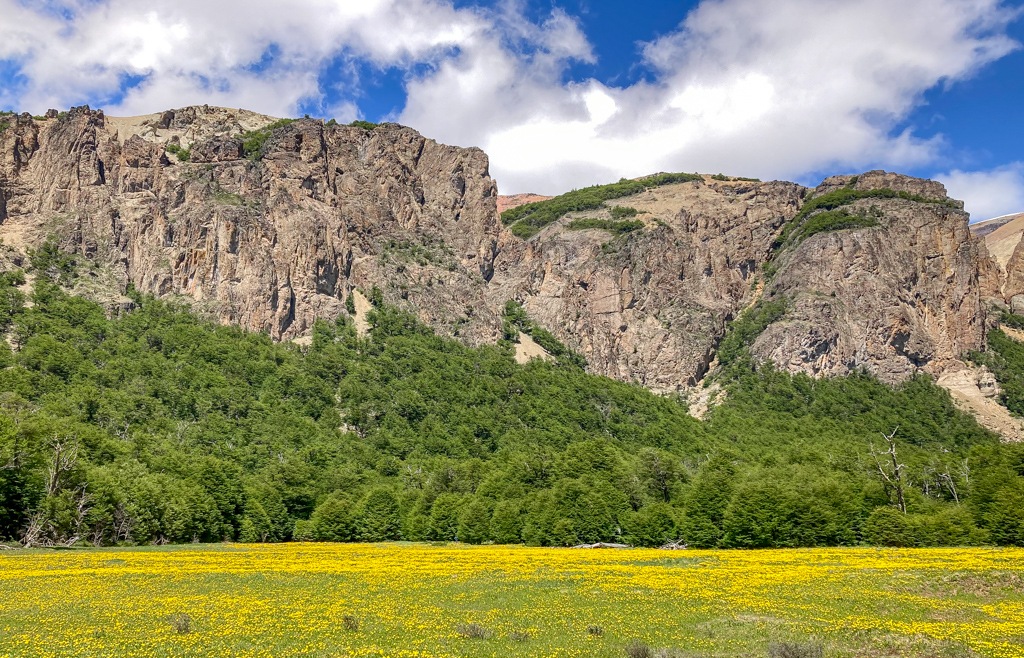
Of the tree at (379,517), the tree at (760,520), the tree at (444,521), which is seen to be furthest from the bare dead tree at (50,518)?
the tree at (760,520)

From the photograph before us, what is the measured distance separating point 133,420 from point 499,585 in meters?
127

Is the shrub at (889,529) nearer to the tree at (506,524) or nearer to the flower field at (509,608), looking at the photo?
the flower field at (509,608)

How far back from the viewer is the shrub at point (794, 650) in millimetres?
23641

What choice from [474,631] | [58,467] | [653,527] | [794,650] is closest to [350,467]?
[58,467]

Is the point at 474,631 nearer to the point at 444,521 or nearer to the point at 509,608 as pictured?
the point at 509,608

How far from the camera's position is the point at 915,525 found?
233 feet

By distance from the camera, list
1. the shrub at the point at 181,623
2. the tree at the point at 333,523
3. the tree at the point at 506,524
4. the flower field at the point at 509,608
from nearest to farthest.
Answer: the flower field at the point at 509,608 < the shrub at the point at 181,623 < the tree at the point at 506,524 < the tree at the point at 333,523

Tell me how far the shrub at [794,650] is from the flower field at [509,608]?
61cm

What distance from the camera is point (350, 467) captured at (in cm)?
13712

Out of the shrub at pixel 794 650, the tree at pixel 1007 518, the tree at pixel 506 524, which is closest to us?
the shrub at pixel 794 650

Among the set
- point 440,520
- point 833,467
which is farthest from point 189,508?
point 833,467

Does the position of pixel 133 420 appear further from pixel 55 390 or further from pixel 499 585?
pixel 499 585

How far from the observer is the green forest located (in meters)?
74.4

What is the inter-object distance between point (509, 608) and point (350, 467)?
359 feet
